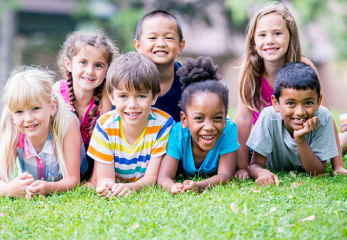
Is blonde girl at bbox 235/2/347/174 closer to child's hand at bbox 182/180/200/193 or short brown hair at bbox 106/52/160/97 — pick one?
child's hand at bbox 182/180/200/193

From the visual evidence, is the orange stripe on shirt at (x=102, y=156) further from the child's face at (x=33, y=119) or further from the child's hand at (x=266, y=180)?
the child's hand at (x=266, y=180)

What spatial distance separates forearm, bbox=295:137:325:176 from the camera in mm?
3375

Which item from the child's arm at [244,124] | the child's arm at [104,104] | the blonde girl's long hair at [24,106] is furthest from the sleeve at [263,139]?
the blonde girl's long hair at [24,106]

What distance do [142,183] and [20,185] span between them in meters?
1.09

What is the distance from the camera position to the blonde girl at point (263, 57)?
4016 mm

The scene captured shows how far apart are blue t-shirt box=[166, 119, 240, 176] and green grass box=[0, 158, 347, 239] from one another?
357 mm

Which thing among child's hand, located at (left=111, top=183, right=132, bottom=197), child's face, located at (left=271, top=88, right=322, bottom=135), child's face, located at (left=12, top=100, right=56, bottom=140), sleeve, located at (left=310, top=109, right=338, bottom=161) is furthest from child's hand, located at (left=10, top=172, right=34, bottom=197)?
sleeve, located at (left=310, top=109, right=338, bottom=161)

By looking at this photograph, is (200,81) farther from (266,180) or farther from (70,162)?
(70,162)

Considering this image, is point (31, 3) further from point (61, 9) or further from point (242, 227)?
point (242, 227)

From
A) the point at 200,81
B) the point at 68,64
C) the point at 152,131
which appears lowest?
the point at 152,131

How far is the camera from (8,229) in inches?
102

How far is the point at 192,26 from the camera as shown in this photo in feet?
63.0

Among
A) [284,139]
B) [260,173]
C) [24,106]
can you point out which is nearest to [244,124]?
[284,139]

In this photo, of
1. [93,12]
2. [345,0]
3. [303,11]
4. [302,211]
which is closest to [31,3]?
[93,12]
